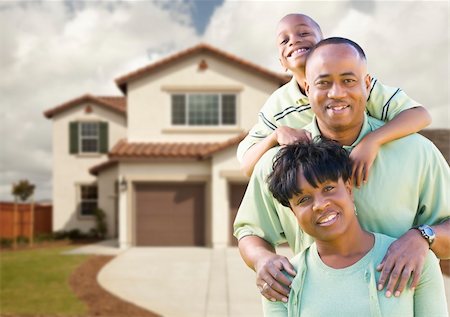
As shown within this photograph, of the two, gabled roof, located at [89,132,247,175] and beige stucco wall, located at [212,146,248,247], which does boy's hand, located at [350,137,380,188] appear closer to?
gabled roof, located at [89,132,247,175]

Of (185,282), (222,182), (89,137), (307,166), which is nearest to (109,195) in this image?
(89,137)

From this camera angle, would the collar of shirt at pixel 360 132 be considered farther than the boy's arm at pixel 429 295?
Yes

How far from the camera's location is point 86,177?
24.9 metres

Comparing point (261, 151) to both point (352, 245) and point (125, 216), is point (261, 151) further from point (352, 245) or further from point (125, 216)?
point (125, 216)

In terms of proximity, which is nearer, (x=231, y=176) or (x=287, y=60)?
(x=287, y=60)

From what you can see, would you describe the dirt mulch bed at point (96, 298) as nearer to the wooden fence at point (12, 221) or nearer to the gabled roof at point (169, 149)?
the gabled roof at point (169, 149)

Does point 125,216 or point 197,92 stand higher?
point 197,92

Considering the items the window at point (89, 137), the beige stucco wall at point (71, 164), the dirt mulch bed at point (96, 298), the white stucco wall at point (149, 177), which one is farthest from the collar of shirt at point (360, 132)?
the window at point (89, 137)

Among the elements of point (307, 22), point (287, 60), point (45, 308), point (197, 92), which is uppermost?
point (197, 92)

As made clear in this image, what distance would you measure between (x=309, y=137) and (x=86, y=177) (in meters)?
23.6

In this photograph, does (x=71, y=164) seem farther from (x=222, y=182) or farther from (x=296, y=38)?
(x=296, y=38)

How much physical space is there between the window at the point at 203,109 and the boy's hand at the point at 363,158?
17970 mm

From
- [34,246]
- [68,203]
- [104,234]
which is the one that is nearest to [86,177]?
[68,203]

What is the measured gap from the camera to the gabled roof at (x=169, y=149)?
1805cm
